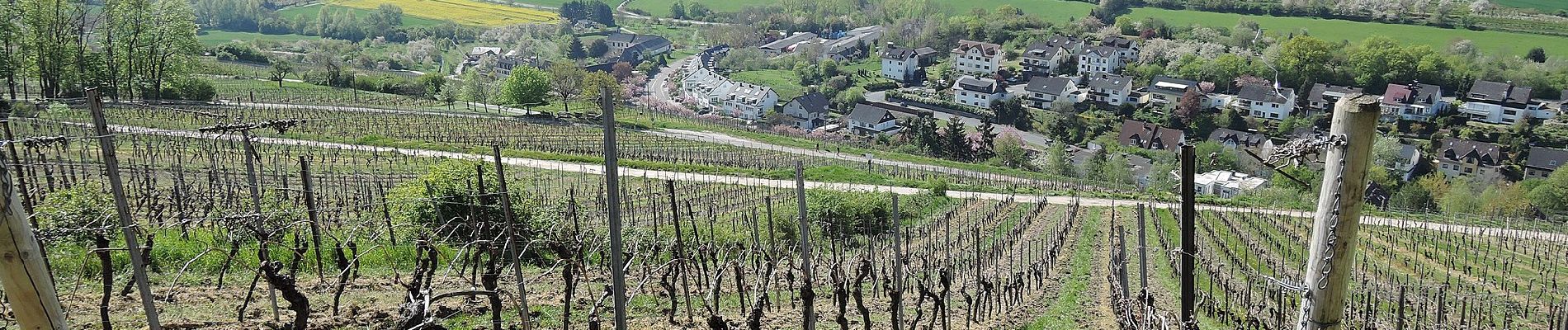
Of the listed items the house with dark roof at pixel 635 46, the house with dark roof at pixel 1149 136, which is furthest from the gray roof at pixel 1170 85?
the house with dark roof at pixel 635 46

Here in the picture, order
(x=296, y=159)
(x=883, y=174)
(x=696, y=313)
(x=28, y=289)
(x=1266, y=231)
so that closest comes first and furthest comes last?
1. (x=28, y=289)
2. (x=696, y=313)
3. (x=296, y=159)
4. (x=1266, y=231)
5. (x=883, y=174)

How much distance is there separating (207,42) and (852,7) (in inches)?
2460

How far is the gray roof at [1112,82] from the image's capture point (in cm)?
6619

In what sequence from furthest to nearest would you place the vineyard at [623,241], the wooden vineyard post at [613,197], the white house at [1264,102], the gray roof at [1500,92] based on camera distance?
1. the white house at [1264,102]
2. the gray roof at [1500,92]
3. the vineyard at [623,241]
4. the wooden vineyard post at [613,197]

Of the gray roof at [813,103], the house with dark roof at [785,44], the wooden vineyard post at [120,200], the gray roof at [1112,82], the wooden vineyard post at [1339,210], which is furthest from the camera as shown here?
the house with dark roof at [785,44]

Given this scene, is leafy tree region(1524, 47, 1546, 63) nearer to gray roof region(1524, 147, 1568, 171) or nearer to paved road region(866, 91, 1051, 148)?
gray roof region(1524, 147, 1568, 171)

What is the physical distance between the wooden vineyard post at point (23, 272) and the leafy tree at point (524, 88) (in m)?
43.6

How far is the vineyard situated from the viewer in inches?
391

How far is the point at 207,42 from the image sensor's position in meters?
79.2

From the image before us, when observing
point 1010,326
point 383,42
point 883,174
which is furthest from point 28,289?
point 383,42

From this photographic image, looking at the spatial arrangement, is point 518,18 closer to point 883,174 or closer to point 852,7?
point 852,7

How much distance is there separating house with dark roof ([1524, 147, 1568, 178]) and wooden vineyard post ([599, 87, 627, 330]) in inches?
2247

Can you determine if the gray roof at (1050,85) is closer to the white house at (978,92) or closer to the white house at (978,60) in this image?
the white house at (978,92)

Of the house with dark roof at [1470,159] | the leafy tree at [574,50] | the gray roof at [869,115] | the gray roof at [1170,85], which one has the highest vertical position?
the leafy tree at [574,50]
